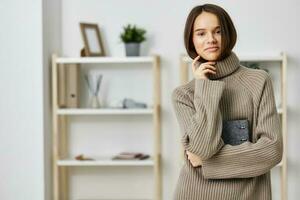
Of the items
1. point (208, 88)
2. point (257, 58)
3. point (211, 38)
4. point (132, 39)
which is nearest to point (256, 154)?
point (208, 88)

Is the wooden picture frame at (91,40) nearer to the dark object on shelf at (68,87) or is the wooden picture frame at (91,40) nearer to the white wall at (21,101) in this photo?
the dark object on shelf at (68,87)

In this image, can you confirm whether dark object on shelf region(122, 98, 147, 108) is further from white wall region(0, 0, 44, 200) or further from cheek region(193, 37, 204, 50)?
cheek region(193, 37, 204, 50)

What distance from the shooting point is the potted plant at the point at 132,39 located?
11.7 ft

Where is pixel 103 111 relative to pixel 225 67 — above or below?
below

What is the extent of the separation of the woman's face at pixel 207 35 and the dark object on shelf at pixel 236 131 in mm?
184

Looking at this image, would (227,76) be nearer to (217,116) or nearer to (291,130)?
(217,116)

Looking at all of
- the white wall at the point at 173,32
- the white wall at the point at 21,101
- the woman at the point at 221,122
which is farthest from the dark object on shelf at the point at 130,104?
the woman at the point at 221,122

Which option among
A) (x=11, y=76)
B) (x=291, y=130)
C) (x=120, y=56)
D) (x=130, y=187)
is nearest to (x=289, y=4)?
(x=291, y=130)

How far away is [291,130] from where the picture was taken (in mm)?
3617

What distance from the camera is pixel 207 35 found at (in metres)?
1.52

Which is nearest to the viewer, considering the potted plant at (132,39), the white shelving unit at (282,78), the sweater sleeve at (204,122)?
the sweater sleeve at (204,122)

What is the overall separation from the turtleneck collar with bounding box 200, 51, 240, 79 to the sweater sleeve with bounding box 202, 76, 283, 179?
112 mm

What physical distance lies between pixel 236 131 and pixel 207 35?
267 mm

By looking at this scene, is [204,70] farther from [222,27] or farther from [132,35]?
[132,35]
